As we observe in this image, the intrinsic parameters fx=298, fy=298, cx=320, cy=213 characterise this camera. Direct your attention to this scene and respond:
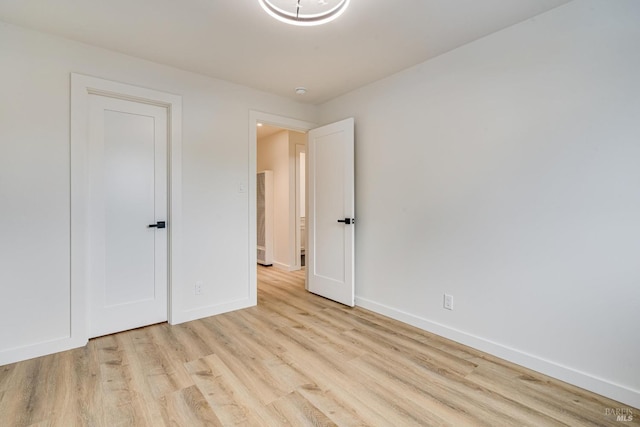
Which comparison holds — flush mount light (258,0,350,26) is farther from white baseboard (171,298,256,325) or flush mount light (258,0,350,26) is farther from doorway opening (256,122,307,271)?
doorway opening (256,122,307,271)

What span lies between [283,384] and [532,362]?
170cm

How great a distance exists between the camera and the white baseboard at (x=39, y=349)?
2115 millimetres

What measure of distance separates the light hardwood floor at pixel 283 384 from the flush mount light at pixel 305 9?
2265 millimetres

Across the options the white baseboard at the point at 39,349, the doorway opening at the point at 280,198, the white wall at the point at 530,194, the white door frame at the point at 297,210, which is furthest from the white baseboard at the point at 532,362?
the white baseboard at the point at 39,349

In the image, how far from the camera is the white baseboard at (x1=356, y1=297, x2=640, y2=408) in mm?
1727

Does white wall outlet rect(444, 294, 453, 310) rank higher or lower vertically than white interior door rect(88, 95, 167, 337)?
lower

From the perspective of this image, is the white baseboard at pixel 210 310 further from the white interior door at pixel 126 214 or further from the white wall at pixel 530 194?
the white wall at pixel 530 194

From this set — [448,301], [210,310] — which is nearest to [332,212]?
[448,301]

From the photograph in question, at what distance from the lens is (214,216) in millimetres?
3076

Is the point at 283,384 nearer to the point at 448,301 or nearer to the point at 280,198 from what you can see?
the point at 448,301

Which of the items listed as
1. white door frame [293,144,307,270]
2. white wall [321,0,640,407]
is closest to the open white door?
white wall [321,0,640,407]

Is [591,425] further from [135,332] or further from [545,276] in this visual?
[135,332]

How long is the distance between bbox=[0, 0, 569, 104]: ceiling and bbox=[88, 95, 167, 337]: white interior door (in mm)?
583

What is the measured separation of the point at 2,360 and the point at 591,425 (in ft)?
12.0
